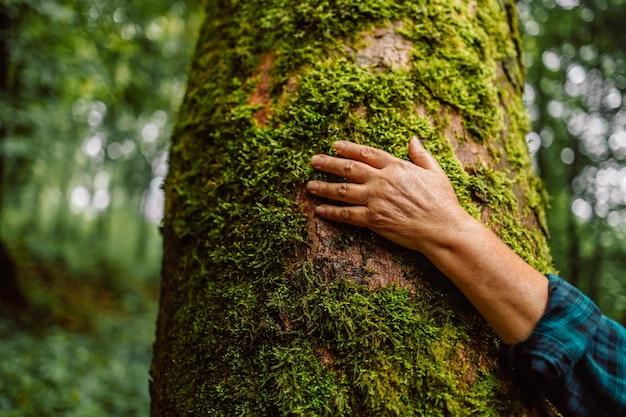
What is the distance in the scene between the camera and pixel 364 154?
144cm

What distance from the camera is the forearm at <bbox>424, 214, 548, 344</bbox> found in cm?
129

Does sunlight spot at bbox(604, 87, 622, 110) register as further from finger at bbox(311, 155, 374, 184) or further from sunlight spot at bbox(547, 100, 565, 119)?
finger at bbox(311, 155, 374, 184)

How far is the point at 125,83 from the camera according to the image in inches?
349

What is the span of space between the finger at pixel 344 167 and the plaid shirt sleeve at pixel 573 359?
0.74m

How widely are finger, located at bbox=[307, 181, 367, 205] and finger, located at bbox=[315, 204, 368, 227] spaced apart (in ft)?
0.10

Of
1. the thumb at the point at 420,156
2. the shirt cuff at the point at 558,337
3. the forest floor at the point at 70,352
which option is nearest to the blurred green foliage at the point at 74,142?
the forest floor at the point at 70,352

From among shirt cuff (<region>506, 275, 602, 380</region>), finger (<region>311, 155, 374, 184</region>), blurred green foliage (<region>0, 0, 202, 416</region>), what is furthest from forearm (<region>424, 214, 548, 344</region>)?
blurred green foliage (<region>0, 0, 202, 416</region>)

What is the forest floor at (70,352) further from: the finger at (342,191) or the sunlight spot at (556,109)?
the sunlight spot at (556,109)

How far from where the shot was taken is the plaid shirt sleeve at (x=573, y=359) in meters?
1.25

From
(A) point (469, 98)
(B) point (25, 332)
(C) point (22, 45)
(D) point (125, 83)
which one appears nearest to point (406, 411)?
(A) point (469, 98)

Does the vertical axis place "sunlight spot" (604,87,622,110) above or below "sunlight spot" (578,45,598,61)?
below

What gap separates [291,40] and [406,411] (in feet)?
4.82

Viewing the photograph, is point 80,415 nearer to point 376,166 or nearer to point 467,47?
point 376,166

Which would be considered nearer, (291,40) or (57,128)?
(291,40)
